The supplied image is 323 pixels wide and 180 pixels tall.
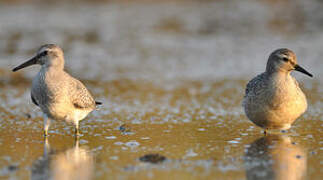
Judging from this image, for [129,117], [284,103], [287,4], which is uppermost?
[287,4]

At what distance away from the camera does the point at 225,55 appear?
1617 cm

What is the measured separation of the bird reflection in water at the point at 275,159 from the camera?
5883 millimetres

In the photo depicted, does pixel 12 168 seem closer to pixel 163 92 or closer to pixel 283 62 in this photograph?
pixel 283 62

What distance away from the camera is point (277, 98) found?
7902mm

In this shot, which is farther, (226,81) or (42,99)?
(226,81)

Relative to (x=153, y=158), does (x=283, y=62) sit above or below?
above

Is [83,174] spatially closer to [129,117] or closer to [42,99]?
[42,99]

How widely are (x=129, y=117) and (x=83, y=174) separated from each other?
139 inches

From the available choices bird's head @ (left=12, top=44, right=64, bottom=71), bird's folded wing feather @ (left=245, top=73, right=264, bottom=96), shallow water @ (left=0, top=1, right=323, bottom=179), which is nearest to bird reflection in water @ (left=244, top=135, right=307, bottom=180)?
shallow water @ (left=0, top=1, right=323, bottom=179)

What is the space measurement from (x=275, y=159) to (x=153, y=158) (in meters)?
1.51

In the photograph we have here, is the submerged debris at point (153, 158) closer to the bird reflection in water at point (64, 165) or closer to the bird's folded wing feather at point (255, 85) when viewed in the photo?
the bird reflection in water at point (64, 165)

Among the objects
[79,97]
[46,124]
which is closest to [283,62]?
[79,97]

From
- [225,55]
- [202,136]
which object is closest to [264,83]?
[202,136]

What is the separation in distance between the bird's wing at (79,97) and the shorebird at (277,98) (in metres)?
2.49
